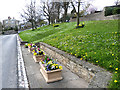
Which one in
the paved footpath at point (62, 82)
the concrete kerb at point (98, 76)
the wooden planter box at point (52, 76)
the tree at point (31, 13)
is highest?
the tree at point (31, 13)

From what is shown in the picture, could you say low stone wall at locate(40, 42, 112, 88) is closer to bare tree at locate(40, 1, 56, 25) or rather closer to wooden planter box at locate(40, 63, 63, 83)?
wooden planter box at locate(40, 63, 63, 83)

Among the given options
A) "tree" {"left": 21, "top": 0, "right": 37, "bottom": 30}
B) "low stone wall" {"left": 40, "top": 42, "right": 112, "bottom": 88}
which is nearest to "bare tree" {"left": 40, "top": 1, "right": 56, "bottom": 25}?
"tree" {"left": 21, "top": 0, "right": 37, "bottom": 30}

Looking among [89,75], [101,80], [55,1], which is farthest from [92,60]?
[55,1]

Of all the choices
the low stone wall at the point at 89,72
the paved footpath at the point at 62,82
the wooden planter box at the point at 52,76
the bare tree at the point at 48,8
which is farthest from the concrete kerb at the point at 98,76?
the bare tree at the point at 48,8

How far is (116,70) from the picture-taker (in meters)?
4.34

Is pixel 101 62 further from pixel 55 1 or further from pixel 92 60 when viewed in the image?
pixel 55 1

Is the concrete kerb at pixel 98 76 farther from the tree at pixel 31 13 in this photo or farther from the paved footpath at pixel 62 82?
the tree at pixel 31 13

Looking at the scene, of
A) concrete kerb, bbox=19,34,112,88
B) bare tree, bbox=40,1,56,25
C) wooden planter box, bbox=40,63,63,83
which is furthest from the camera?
bare tree, bbox=40,1,56,25

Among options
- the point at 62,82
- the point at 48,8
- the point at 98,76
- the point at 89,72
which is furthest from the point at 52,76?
the point at 48,8

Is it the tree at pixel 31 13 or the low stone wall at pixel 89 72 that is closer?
the low stone wall at pixel 89 72

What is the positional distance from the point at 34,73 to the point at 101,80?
353 centimetres

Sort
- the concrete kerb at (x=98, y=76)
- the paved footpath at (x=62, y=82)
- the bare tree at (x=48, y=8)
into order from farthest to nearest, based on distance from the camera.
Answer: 1. the bare tree at (x=48, y=8)
2. the paved footpath at (x=62, y=82)
3. the concrete kerb at (x=98, y=76)

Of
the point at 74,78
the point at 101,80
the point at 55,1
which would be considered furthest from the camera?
the point at 55,1

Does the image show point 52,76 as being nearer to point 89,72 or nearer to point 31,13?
point 89,72
